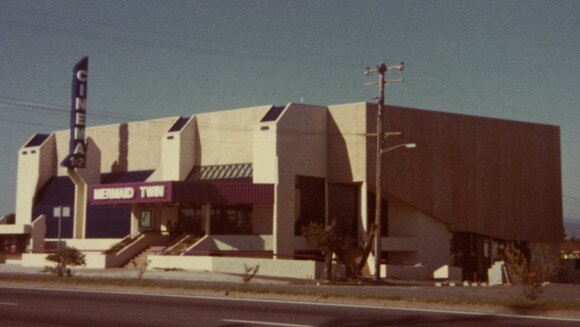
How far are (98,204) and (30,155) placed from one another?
512 inches


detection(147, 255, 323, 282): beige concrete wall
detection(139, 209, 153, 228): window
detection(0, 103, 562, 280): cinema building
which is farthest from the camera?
detection(139, 209, 153, 228): window

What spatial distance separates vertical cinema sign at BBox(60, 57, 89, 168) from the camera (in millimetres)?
52812

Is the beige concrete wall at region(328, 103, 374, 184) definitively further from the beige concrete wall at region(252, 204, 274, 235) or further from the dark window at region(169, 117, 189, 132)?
the dark window at region(169, 117, 189, 132)

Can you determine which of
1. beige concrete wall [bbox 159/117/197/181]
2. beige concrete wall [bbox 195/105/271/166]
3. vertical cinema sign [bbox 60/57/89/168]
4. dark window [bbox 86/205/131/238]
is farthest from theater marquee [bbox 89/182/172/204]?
beige concrete wall [bbox 195/105/271/166]

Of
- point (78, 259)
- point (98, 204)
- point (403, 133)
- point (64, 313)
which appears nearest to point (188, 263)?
point (78, 259)

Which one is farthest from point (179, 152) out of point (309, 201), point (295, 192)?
point (309, 201)

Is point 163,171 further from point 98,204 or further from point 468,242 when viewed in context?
point 468,242

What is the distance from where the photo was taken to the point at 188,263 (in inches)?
1699

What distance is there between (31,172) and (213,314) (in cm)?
4787

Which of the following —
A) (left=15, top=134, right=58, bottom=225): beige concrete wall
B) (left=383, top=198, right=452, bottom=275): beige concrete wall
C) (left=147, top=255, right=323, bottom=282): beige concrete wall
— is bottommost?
(left=147, top=255, right=323, bottom=282): beige concrete wall

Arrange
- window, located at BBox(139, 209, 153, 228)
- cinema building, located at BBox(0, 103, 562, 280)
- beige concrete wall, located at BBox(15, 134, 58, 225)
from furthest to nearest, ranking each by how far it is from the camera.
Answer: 1. beige concrete wall, located at BBox(15, 134, 58, 225)
2. window, located at BBox(139, 209, 153, 228)
3. cinema building, located at BBox(0, 103, 562, 280)

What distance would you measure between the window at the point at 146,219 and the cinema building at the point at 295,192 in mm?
101

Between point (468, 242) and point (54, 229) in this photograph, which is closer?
point (468, 242)

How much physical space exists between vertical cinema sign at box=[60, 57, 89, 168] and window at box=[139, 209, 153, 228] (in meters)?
6.02
